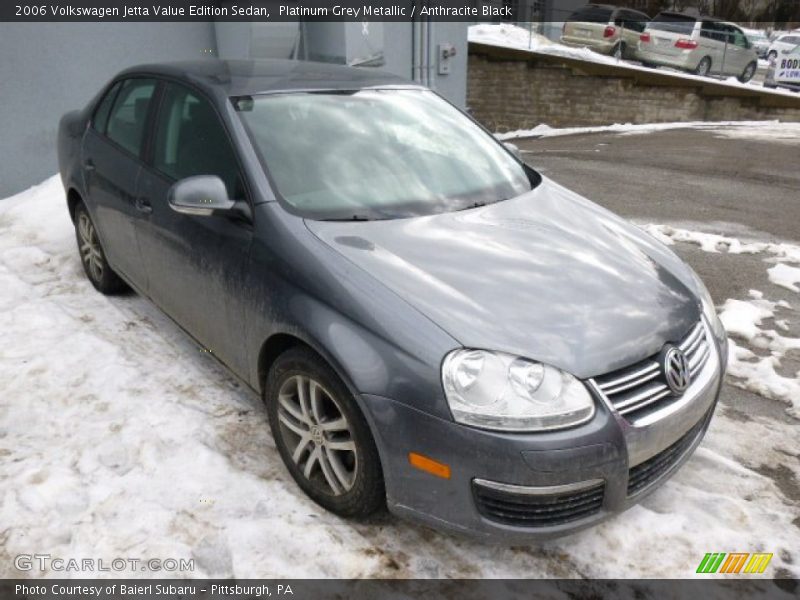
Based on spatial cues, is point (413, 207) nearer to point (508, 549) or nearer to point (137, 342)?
point (508, 549)

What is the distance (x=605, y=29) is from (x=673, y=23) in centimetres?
189

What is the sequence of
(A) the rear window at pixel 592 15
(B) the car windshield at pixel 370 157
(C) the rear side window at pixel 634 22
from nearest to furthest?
1. (B) the car windshield at pixel 370 157
2. (C) the rear side window at pixel 634 22
3. (A) the rear window at pixel 592 15

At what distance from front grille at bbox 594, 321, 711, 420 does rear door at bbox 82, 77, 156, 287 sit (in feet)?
8.31

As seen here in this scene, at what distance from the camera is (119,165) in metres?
3.59

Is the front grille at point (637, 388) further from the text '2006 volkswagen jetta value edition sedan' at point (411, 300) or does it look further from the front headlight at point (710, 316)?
the front headlight at point (710, 316)

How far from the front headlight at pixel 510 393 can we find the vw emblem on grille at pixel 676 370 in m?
0.37

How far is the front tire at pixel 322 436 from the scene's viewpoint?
220 cm

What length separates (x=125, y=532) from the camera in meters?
2.36

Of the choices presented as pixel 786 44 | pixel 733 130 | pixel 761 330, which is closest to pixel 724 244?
pixel 761 330

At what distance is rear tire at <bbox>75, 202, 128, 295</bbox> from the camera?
4.20 metres

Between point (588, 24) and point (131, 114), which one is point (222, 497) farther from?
point (588, 24)

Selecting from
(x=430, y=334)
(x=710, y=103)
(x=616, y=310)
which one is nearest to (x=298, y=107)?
(x=430, y=334)

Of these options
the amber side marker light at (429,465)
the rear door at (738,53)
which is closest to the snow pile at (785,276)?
the amber side marker light at (429,465)

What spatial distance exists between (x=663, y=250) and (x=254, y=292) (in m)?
1.83
